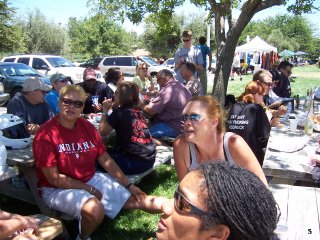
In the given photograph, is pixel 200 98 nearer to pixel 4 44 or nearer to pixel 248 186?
pixel 248 186

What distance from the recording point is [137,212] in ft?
12.9

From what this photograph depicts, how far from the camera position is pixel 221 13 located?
28.3 ft

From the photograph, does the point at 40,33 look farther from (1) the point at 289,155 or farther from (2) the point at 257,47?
(1) the point at 289,155

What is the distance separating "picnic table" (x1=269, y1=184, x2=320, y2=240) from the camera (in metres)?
2.21

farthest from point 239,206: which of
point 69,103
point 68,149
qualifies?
point 69,103

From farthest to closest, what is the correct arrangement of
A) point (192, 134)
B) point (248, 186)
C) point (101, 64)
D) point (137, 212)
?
point (101, 64), point (137, 212), point (192, 134), point (248, 186)

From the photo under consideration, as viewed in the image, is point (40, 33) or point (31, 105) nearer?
point (31, 105)

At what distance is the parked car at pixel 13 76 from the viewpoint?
12.1 metres

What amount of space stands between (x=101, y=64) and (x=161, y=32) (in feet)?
36.8

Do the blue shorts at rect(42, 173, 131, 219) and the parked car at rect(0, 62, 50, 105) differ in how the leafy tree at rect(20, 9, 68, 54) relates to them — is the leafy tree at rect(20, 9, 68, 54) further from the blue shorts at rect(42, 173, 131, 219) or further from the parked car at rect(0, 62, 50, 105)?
the blue shorts at rect(42, 173, 131, 219)

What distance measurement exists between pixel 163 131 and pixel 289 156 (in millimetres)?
2356

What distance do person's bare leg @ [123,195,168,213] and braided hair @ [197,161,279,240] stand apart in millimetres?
2034

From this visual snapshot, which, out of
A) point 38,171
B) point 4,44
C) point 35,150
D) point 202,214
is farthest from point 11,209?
point 4,44

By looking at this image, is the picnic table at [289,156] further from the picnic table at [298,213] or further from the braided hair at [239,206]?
the braided hair at [239,206]
